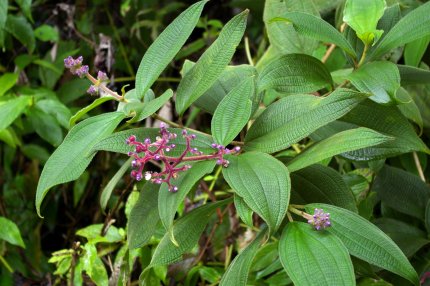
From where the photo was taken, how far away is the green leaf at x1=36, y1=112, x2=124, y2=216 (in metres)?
0.80

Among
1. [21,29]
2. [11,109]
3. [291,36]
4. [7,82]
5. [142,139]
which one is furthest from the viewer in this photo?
[21,29]

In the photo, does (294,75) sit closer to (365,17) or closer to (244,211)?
(365,17)

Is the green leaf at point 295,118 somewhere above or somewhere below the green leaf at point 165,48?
below

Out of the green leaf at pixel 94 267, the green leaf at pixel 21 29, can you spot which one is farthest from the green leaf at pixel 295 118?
the green leaf at pixel 21 29

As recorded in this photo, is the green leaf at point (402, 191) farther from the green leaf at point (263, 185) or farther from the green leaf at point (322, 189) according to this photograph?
the green leaf at point (263, 185)

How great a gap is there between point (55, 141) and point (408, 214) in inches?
27.9

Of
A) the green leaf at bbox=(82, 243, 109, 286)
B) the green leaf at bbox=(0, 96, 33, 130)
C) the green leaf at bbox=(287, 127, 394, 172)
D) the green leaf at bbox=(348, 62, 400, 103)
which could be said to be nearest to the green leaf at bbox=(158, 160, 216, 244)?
the green leaf at bbox=(287, 127, 394, 172)

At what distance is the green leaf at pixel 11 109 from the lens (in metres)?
1.27

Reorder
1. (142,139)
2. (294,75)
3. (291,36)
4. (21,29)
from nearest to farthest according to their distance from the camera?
(142,139)
(294,75)
(291,36)
(21,29)

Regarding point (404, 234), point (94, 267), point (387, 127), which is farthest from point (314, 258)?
point (94, 267)

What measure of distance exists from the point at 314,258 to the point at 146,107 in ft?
0.85

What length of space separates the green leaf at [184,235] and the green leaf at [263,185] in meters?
0.09

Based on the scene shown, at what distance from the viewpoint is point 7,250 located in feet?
5.12

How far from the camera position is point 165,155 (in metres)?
0.83
